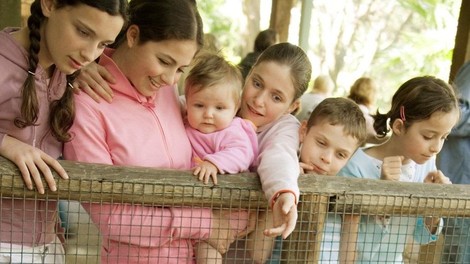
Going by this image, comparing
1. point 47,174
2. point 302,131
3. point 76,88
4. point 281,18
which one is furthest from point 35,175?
point 281,18

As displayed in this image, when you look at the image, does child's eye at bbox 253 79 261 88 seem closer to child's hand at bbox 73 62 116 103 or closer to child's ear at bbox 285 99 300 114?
child's ear at bbox 285 99 300 114

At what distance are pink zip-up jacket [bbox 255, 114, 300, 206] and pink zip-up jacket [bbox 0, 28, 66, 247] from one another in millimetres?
517

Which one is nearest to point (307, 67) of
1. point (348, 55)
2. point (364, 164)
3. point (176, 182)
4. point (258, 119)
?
point (258, 119)

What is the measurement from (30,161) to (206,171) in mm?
413

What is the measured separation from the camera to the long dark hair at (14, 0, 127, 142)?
4.73ft

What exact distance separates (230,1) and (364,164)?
9.45m

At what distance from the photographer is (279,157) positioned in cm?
162

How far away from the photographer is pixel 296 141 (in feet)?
5.82

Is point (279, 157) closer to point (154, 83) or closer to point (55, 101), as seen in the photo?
point (154, 83)

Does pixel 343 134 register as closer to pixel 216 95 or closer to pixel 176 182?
pixel 216 95

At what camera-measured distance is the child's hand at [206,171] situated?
1.57 meters

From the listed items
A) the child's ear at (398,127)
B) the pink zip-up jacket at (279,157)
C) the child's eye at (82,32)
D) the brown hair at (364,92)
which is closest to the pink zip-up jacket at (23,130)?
the child's eye at (82,32)

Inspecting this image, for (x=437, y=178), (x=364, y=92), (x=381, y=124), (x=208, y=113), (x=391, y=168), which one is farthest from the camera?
(x=364, y=92)

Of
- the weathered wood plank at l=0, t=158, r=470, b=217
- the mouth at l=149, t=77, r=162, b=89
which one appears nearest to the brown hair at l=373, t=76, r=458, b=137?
the weathered wood plank at l=0, t=158, r=470, b=217
